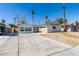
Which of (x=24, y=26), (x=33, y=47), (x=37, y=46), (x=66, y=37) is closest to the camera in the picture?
(x=33, y=47)

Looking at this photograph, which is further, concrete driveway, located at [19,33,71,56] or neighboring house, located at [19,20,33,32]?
neighboring house, located at [19,20,33,32]

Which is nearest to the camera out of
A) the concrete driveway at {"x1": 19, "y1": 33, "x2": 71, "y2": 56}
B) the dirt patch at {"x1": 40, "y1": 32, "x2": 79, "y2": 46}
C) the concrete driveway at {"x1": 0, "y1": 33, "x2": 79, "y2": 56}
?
the concrete driveway at {"x1": 0, "y1": 33, "x2": 79, "y2": 56}

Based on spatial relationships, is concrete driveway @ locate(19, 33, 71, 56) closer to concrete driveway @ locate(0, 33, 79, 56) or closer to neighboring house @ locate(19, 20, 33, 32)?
concrete driveway @ locate(0, 33, 79, 56)

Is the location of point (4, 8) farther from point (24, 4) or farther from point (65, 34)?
point (65, 34)

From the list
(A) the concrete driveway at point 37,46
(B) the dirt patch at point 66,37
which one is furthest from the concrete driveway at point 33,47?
(B) the dirt patch at point 66,37

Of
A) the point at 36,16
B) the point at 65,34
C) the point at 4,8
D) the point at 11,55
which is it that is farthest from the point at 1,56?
the point at 65,34

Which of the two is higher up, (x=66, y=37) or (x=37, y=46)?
(x=66, y=37)

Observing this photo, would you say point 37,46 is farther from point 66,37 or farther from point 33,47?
point 66,37

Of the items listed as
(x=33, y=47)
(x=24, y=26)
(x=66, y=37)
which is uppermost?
(x=24, y=26)

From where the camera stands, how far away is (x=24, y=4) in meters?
11.3

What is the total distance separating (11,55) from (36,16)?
3.03 metres

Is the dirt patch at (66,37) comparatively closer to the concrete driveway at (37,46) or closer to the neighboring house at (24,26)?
the concrete driveway at (37,46)

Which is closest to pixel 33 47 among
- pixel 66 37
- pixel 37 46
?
pixel 37 46

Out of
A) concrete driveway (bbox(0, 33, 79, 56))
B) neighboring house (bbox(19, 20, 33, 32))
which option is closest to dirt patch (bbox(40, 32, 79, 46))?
concrete driveway (bbox(0, 33, 79, 56))
